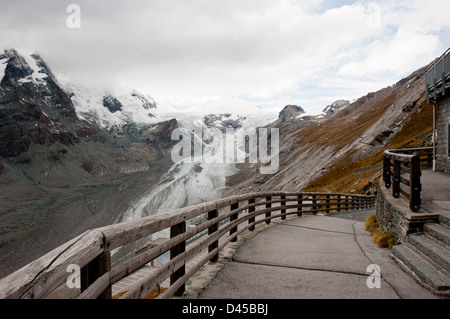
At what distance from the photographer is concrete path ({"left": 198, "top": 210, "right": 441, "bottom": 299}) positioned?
477 centimetres

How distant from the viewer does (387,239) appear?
8.20 m

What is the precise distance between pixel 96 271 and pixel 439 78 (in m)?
18.5

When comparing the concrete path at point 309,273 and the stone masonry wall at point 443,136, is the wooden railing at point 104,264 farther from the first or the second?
the stone masonry wall at point 443,136

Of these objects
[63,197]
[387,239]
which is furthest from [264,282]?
[63,197]

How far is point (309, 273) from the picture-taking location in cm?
576

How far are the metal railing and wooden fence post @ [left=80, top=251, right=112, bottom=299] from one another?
1740 centimetres

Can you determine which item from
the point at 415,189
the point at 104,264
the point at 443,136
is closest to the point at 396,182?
the point at 415,189

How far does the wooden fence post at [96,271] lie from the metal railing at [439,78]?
685 inches

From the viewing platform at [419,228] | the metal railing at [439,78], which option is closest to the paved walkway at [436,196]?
the viewing platform at [419,228]

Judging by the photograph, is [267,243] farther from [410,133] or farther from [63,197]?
[63,197]

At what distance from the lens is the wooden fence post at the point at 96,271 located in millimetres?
2707

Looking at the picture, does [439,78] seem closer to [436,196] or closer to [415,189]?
[436,196]

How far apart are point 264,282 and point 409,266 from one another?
2984 mm

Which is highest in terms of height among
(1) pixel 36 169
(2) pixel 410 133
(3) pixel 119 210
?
(2) pixel 410 133
